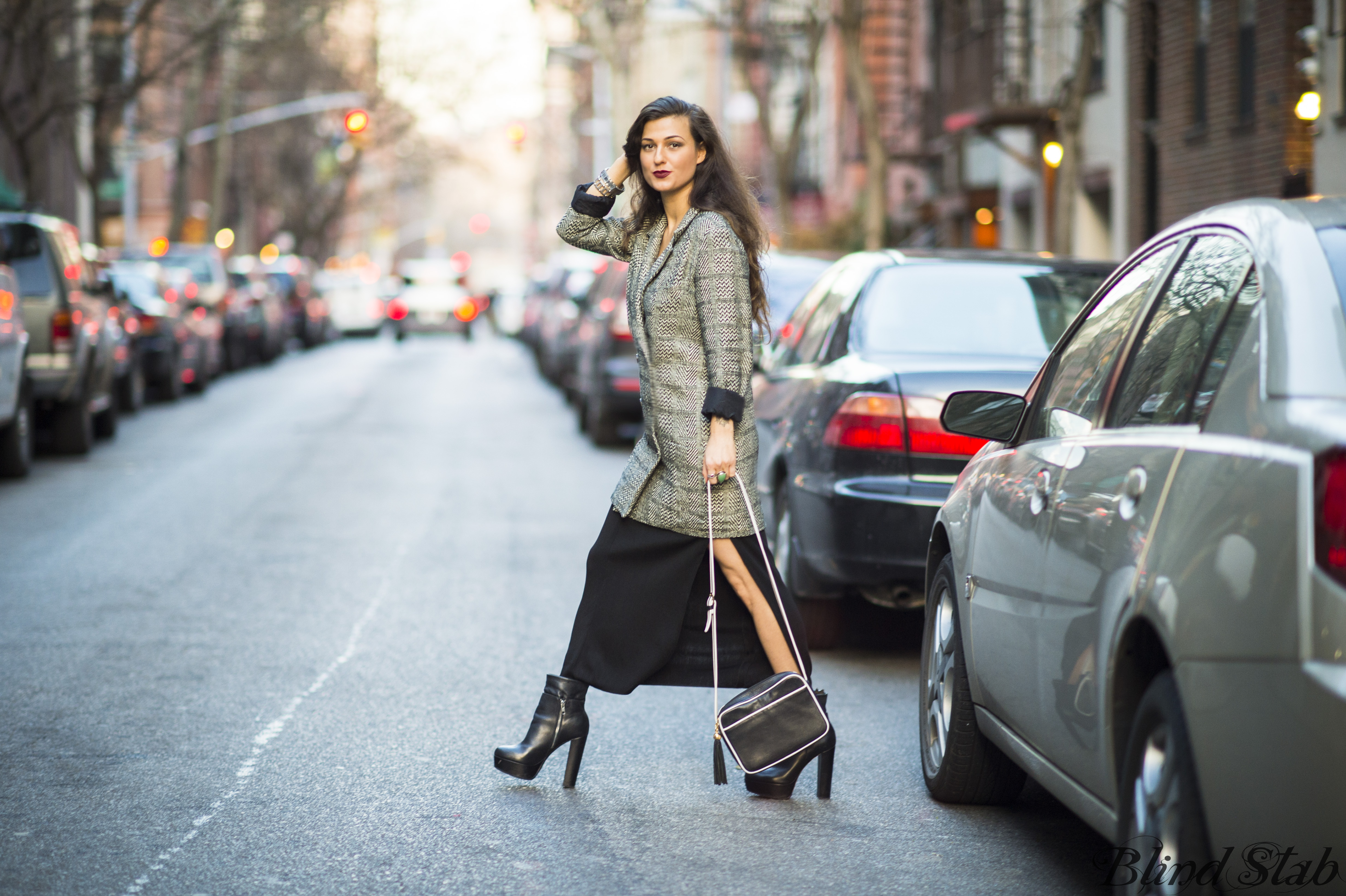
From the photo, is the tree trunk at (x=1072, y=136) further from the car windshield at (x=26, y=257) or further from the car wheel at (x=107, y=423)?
the car wheel at (x=107, y=423)

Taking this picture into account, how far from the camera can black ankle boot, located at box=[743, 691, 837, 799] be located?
16.6 feet

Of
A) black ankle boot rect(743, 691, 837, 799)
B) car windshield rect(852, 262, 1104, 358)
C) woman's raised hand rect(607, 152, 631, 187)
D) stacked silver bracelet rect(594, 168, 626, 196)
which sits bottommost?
black ankle boot rect(743, 691, 837, 799)

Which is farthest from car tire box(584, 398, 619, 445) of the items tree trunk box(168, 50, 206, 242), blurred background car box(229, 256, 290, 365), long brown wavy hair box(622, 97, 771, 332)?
tree trunk box(168, 50, 206, 242)

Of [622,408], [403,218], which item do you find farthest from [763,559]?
[403,218]

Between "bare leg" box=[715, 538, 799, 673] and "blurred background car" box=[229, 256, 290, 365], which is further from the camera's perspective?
"blurred background car" box=[229, 256, 290, 365]

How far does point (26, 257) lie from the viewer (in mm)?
15430

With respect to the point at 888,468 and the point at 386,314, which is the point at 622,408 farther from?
the point at 386,314

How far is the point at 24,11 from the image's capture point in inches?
979

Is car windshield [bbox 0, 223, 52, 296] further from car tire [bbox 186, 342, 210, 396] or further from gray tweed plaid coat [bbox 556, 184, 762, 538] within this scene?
gray tweed plaid coat [bbox 556, 184, 762, 538]

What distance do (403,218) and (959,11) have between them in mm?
130781

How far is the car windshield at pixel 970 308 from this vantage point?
7492 mm

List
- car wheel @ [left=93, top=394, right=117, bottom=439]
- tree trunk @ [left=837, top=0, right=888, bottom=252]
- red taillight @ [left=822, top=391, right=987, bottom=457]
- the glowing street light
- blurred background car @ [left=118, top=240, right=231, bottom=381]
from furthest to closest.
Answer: blurred background car @ [left=118, top=240, right=231, bottom=381], tree trunk @ [left=837, top=0, right=888, bottom=252], car wheel @ [left=93, top=394, right=117, bottom=439], the glowing street light, red taillight @ [left=822, top=391, right=987, bottom=457]

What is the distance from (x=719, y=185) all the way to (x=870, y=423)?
1.94m

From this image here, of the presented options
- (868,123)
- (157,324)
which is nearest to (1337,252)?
(868,123)
